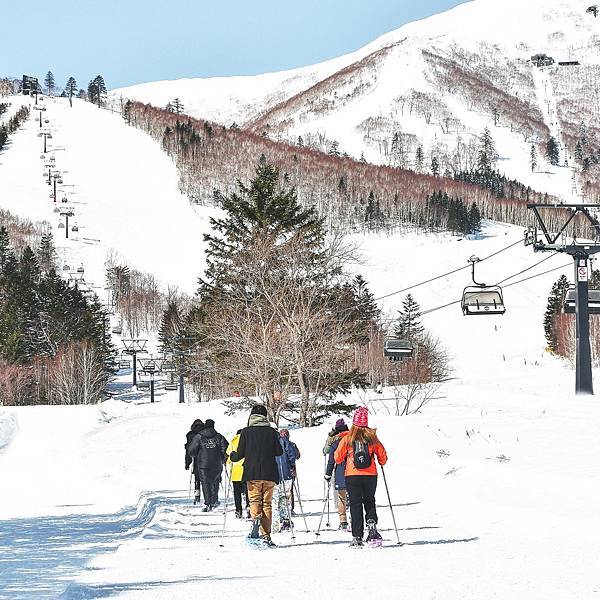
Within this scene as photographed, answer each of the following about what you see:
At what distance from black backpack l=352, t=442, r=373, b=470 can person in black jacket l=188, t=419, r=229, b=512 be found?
5.73 metres

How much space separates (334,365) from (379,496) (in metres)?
16.3

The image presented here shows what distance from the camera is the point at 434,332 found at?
127 m

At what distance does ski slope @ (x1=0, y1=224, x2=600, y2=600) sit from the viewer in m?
9.40

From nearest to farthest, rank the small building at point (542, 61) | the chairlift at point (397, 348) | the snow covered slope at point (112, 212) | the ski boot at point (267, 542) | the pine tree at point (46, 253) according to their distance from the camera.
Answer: the ski boot at point (267, 542), the chairlift at point (397, 348), the small building at point (542, 61), the pine tree at point (46, 253), the snow covered slope at point (112, 212)

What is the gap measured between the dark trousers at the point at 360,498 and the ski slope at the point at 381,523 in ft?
1.31

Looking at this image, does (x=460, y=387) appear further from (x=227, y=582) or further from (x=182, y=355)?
(x=227, y=582)

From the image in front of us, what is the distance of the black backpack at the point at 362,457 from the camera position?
38.1 feet

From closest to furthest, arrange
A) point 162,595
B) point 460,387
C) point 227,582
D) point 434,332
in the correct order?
point 162,595
point 227,582
point 460,387
point 434,332

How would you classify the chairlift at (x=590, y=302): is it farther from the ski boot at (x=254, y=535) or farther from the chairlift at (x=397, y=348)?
the ski boot at (x=254, y=535)

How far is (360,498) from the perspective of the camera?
11688 millimetres

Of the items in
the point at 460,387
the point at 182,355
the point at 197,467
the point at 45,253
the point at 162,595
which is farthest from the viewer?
the point at 45,253

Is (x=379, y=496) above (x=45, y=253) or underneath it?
underneath

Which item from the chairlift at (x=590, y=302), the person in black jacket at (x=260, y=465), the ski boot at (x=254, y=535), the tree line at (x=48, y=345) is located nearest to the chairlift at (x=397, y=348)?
the chairlift at (x=590, y=302)

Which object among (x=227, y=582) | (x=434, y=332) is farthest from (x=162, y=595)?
(x=434, y=332)
